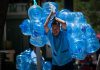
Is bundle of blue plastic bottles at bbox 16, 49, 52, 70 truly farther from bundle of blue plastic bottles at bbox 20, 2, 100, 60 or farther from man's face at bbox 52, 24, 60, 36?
man's face at bbox 52, 24, 60, 36

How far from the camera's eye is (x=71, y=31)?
670cm

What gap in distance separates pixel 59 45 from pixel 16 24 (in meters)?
9.52

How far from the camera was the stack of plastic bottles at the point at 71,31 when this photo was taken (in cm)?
656

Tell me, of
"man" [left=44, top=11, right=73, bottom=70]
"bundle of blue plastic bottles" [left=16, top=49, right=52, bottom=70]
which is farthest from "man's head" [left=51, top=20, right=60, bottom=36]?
"bundle of blue plastic bottles" [left=16, top=49, right=52, bottom=70]

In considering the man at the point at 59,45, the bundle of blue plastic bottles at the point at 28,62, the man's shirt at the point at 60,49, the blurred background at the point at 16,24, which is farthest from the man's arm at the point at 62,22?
the blurred background at the point at 16,24

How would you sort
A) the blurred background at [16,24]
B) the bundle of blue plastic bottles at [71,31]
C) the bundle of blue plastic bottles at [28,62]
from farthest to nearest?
the blurred background at [16,24] → the bundle of blue plastic bottles at [28,62] → the bundle of blue plastic bottles at [71,31]

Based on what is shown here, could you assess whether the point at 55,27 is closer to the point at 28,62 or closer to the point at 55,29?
the point at 55,29

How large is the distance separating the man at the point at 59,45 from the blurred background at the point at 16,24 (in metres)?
1.72

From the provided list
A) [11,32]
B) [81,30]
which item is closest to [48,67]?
[81,30]

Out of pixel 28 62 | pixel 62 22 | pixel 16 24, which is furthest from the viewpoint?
pixel 16 24

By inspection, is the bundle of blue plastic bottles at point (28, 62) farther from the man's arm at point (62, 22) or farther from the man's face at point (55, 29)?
the man's arm at point (62, 22)

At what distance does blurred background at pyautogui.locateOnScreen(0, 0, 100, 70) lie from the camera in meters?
10.9

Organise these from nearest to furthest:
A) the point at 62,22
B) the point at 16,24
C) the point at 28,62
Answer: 1. the point at 62,22
2. the point at 28,62
3. the point at 16,24

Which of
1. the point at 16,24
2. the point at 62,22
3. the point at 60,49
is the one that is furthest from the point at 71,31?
the point at 16,24
